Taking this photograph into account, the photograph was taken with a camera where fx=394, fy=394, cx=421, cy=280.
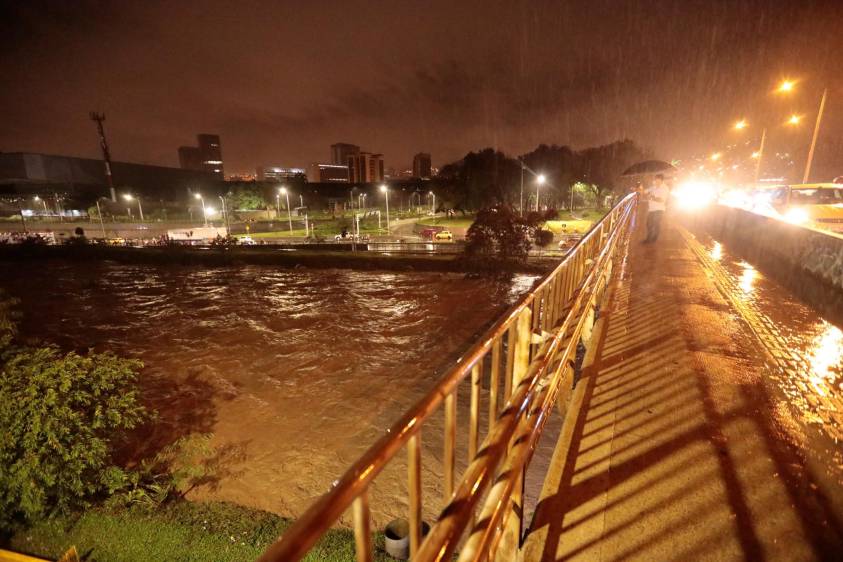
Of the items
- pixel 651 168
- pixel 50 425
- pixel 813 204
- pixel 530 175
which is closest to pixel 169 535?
pixel 50 425

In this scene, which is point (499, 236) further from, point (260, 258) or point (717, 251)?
point (260, 258)

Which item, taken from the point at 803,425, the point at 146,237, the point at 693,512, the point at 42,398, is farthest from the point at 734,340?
the point at 146,237

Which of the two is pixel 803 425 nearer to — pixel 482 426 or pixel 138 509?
pixel 482 426

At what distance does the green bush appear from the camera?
24.3 feet

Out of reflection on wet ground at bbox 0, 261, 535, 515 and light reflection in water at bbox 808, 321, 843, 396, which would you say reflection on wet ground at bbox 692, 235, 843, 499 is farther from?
reflection on wet ground at bbox 0, 261, 535, 515

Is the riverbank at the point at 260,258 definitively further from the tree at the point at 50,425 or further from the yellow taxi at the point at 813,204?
the tree at the point at 50,425

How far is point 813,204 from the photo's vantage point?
14.8 m

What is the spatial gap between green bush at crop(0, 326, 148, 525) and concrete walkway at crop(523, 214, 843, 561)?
9.23 meters

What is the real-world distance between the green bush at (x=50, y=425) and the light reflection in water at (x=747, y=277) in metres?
13.2

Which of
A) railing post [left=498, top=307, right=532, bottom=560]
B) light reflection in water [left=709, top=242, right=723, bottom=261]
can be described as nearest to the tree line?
light reflection in water [left=709, top=242, right=723, bottom=261]

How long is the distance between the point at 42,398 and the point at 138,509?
3740mm

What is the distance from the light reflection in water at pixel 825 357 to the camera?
443 centimetres

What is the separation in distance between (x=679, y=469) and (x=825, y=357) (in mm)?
3655

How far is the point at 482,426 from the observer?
11.6 metres
